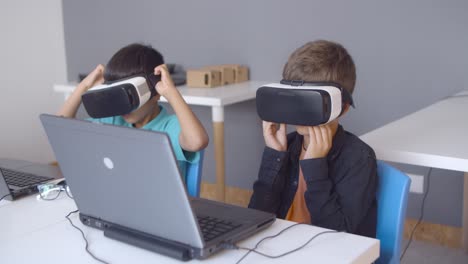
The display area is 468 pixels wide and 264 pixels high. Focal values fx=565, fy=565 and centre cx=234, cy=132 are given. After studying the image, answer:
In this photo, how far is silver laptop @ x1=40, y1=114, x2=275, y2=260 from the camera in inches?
35.2

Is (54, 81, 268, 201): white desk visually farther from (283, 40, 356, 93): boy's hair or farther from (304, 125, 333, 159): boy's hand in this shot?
(304, 125, 333, 159): boy's hand

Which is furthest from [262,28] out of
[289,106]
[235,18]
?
[289,106]

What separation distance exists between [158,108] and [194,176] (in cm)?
28

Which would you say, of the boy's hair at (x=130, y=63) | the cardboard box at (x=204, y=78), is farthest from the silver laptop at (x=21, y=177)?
the cardboard box at (x=204, y=78)

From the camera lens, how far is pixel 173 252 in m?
0.95

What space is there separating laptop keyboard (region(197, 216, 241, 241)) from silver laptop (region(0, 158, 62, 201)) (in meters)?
0.54

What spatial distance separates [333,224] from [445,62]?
148 centimetres

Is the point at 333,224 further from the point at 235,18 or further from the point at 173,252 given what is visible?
the point at 235,18

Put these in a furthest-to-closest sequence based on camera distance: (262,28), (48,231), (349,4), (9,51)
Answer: (9,51) < (262,28) < (349,4) < (48,231)

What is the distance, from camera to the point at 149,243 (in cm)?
99

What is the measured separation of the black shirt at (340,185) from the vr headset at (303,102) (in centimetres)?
16

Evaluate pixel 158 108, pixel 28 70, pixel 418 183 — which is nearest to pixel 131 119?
pixel 158 108

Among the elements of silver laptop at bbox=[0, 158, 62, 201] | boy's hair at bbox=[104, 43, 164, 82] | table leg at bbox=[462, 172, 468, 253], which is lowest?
table leg at bbox=[462, 172, 468, 253]

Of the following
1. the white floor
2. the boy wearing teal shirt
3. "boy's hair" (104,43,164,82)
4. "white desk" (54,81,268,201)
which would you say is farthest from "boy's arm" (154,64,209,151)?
the white floor
